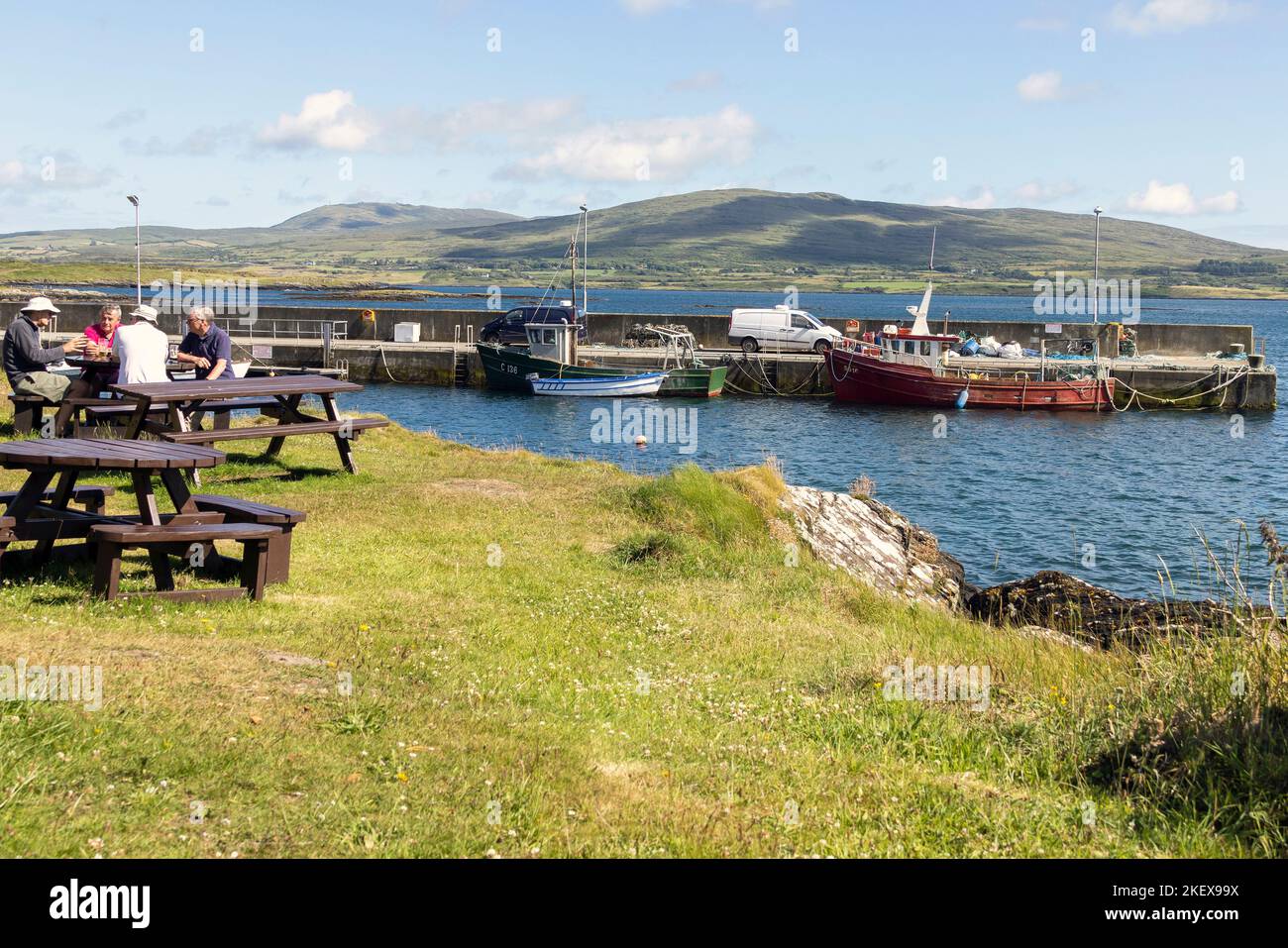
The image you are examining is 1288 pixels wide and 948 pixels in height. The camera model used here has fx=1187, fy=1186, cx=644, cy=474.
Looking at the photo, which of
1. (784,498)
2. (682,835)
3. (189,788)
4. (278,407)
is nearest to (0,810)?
(189,788)

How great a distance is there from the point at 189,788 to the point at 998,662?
232 inches

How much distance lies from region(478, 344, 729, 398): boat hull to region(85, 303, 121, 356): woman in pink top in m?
33.8

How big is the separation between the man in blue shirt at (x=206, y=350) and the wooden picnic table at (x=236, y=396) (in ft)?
1.24

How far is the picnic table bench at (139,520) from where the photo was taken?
802cm

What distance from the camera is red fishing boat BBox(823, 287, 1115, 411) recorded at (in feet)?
157

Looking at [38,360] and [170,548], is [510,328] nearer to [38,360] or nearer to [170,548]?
[38,360]

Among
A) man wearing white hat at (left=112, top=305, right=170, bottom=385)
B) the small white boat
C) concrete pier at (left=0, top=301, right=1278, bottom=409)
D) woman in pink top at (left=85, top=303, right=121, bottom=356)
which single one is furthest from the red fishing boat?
man wearing white hat at (left=112, top=305, right=170, bottom=385)

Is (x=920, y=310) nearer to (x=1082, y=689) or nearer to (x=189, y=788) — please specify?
(x=1082, y=689)

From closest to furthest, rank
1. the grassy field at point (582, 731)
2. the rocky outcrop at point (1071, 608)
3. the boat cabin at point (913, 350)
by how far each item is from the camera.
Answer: the grassy field at point (582, 731) → the rocky outcrop at point (1071, 608) → the boat cabin at point (913, 350)

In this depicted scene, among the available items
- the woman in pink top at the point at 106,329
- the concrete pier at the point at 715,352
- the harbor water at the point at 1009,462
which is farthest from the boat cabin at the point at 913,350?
the woman in pink top at the point at 106,329

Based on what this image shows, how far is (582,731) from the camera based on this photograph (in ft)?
21.3

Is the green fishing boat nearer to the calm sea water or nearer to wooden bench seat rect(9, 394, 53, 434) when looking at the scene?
the calm sea water

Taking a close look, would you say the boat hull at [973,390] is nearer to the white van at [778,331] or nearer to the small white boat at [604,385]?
the white van at [778,331]
